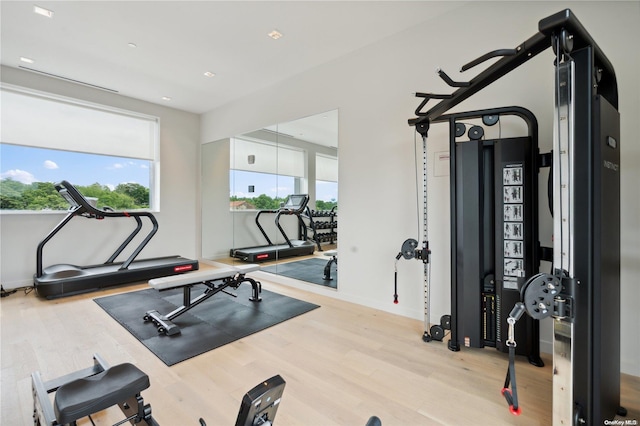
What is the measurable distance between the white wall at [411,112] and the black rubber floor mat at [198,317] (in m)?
0.91

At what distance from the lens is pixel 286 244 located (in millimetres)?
4973

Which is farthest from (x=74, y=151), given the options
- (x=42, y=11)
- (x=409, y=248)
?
(x=409, y=248)

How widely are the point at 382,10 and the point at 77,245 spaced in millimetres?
5643

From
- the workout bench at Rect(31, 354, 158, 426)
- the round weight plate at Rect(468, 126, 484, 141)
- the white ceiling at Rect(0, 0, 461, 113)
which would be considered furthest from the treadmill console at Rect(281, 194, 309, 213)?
the workout bench at Rect(31, 354, 158, 426)

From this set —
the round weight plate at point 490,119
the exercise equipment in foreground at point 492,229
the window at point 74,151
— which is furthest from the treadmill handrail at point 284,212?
the round weight plate at point 490,119

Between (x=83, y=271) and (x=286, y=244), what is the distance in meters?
3.03

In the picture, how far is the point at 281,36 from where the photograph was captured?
3451 mm

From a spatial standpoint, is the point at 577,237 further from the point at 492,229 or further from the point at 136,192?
the point at 136,192

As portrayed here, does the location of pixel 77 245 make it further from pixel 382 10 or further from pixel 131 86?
pixel 382 10

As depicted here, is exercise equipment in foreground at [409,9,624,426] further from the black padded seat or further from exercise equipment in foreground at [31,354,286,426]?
the black padded seat

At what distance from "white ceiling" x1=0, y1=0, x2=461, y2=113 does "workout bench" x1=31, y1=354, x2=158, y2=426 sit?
3.18 meters

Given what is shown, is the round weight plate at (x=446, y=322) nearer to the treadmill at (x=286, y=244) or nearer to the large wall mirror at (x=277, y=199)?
the large wall mirror at (x=277, y=199)

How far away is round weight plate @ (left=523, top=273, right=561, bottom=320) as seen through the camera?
1.33 meters

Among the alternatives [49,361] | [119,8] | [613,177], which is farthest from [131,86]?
[613,177]
